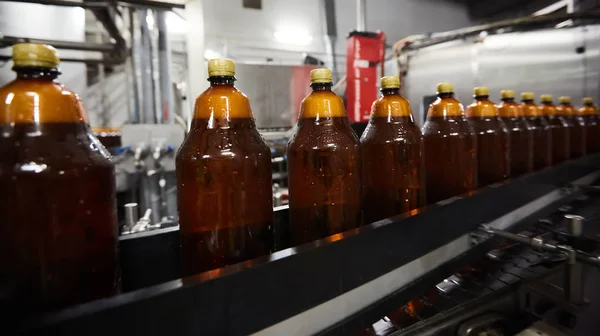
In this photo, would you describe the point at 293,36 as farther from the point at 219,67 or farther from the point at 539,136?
the point at 219,67

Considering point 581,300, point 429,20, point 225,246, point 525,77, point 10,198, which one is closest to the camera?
point 10,198

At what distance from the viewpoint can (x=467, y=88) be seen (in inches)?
121

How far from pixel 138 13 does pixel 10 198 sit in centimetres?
227

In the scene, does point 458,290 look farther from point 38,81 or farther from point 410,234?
point 38,81

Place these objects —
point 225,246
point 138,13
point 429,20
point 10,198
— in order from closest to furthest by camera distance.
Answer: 1. point 10,198
2. point 225,246
3. point 138,13
4. point 429,20

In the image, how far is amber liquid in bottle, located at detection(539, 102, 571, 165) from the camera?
57.0 inches

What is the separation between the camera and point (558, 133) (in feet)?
4.85

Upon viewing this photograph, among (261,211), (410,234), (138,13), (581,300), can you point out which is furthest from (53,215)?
(138,13)

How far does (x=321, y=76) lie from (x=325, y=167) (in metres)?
0.17

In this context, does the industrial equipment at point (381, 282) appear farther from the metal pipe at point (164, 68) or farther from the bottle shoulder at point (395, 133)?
the metal pipe at point (164, 68)

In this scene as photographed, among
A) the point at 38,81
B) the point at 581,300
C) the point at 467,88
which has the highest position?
the point at 467,88

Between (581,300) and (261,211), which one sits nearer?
(261,211)

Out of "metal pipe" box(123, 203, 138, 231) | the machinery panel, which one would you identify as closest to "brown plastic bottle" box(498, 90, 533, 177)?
"metal pipe" box(123, 203, 138, 231)

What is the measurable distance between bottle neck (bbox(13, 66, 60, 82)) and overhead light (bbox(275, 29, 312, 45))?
3.19 meters
